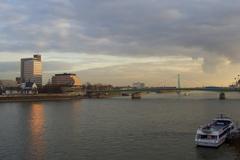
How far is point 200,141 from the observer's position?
42.8 meters

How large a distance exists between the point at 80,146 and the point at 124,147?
4601 mm

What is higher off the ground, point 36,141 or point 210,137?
point 210,137

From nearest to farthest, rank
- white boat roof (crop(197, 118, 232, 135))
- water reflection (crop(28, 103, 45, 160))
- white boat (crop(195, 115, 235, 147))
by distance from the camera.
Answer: water reflection (crop(28, 103, 45, 160)) → white boat (crop(195, 115, 235, 147)) → white boat roof (crop(197, 118, 232, 135))

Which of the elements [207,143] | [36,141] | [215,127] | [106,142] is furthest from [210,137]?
[36,141]

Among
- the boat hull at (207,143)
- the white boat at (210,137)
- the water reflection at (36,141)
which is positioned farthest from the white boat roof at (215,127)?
the water reflection at (36,141)

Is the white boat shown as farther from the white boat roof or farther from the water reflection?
the water reflection

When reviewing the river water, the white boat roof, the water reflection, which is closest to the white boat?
the white boat roof

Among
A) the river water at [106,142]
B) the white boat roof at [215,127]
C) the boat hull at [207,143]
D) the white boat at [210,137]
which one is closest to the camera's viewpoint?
the river water at [106,142]

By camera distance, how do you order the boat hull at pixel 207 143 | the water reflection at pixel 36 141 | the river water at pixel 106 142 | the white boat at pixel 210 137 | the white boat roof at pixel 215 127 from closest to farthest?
the river water at pixel 106 142, the water reflection at pixel 36 141, the boat hull at pixel 207 143, the white boat at pixel 210 137, the white boat roof at pixel 215 127

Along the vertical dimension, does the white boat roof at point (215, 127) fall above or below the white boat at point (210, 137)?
above

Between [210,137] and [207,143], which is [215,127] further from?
[207,143]

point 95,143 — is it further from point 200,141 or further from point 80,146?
point 200,141

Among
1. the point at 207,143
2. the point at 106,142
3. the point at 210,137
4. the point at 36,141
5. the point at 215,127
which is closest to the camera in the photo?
the point at 207,143

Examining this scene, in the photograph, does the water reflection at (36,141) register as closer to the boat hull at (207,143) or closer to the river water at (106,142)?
→ the river water at (106,142)
